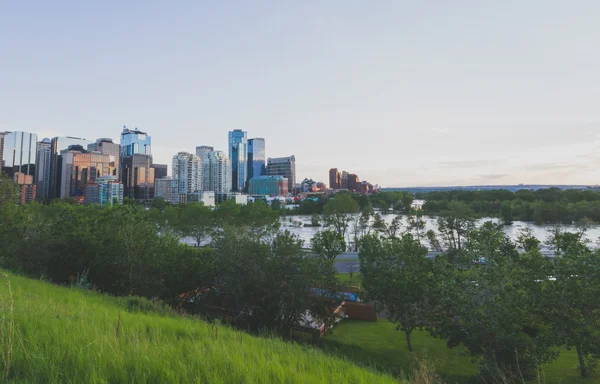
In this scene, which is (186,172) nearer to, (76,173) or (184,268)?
(76,173)

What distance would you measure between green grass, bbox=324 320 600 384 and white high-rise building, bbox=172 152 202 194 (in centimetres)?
16293

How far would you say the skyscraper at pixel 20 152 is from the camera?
161 m

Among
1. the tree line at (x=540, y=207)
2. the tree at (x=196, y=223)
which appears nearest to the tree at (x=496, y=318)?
the tree at (x=196, y=223)

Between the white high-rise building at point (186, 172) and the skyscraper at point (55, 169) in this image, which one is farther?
the white high-rise building at point (186, 172)

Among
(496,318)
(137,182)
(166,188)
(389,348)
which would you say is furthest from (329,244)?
(137,182)

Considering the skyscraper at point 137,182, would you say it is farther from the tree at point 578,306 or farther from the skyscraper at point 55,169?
the tree at point 578,306

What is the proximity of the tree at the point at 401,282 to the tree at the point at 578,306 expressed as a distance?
222 inches

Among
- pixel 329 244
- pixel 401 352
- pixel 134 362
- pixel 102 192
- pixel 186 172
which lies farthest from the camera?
pixel 186 172

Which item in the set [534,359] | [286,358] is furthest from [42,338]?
[534,359]

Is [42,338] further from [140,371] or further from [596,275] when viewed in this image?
[596,275]

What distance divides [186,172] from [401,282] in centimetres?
17131

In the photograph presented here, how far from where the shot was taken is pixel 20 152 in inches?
6496

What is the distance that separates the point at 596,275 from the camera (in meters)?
14.2

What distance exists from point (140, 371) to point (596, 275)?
60.8ft
